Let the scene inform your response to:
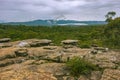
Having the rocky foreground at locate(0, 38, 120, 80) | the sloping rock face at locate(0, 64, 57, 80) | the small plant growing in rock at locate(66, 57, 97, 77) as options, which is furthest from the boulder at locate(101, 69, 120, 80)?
the sloping rock face at locate(0, 64, 57, 80)

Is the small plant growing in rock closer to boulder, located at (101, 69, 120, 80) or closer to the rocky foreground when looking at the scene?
the rocky foreground

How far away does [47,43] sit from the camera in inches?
874

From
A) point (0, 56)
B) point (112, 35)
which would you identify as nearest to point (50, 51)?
point (0, 56)

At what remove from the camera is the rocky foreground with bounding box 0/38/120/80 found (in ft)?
43.2

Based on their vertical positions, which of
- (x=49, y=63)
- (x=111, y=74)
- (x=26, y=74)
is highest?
(x=49, y=63)

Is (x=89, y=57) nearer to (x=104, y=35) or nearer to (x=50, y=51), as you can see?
(x=50, y=51)

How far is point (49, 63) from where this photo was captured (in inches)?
590

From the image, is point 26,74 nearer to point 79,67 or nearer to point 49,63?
point 49,63

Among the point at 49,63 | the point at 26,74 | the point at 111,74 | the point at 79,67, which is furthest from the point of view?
the point at 49,63

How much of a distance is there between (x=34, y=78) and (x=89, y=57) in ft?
14.4

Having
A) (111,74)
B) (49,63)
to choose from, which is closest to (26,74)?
(49,63)

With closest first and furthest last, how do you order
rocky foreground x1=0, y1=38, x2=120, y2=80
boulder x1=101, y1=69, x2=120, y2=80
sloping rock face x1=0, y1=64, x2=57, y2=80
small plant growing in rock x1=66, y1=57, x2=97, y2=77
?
sloping rock face x1=0, y1=64, x2=57, y2=80 < boulder x1=101, y1=69, x2=120, y2=80 < rocky foreground x1=0, y1=38, x2=120, y2=80 < small plant growing in rock x1=66, y1=57, x2=97, y2=77

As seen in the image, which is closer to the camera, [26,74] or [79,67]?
[26,74]

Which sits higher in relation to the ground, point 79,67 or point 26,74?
point 79,67
